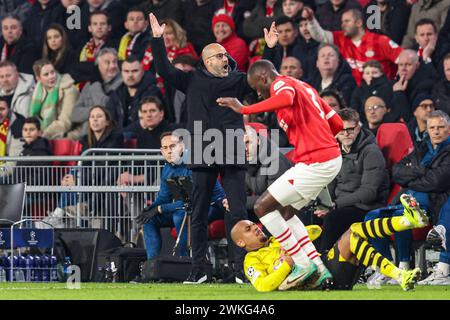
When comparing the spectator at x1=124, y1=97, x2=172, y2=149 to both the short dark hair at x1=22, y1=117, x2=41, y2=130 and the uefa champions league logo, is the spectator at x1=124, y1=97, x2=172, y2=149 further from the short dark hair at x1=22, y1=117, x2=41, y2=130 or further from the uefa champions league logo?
the uefa champions league logo

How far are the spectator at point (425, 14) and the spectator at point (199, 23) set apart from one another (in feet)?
9.34

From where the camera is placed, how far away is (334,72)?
16.5 metres

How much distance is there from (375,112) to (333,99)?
563mm

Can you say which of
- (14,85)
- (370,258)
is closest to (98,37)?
(14,85)

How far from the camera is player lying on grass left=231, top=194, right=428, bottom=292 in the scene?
11.0 meters

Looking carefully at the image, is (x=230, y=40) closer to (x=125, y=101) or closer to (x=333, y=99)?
(x=125, y=101)

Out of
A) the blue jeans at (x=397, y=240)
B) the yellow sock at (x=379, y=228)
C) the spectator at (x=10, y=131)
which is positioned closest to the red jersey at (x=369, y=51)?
the blue jeans at (x=397, y=240)

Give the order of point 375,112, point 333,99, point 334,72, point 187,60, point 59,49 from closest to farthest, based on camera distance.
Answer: point 333,99
point 375,112
point 334,72
point 187,60
point 59,49

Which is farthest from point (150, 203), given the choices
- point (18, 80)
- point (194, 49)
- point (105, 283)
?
point (18, 80)

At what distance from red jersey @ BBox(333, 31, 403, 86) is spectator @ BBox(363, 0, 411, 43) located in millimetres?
224

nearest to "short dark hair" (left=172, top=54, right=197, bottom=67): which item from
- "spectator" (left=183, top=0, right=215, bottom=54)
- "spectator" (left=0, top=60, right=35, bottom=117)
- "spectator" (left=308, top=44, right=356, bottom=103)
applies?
"spectator" (left=183, top=0, right=215, bottom=54)

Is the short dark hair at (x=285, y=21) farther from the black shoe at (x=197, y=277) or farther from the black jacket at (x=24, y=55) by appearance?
the black shoe at (x=197, y=277)

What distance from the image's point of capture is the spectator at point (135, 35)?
61.5ft

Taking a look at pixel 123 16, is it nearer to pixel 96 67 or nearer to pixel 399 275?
pixel 96 67
